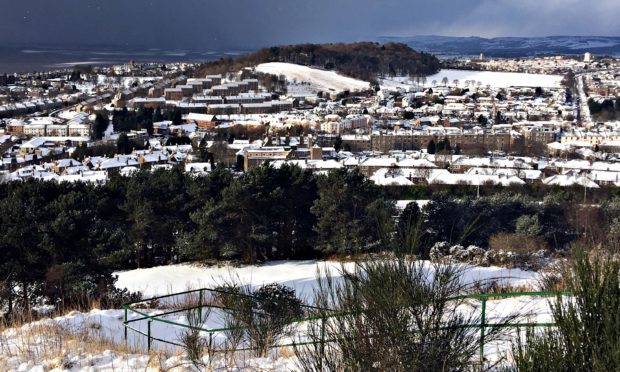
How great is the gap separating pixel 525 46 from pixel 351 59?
61740mm

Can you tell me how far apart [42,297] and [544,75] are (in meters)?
57.6

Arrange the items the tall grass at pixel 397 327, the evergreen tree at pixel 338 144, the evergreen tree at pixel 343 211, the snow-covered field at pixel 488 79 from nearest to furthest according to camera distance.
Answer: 1. the tall grass at pixel 397 327
2. the evergreen tree at pixel 343 211
3. the evergreen tree at pixel 338 144
4. the snow-covered field at pixel 488 79

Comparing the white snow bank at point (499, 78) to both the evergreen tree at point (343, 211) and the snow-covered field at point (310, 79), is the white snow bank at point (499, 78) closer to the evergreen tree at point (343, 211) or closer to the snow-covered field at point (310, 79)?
the snow-covered field at point (310, 79)

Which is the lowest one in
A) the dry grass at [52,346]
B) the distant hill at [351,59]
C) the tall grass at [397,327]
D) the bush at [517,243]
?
the bush at [517,243]

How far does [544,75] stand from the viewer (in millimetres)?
57625

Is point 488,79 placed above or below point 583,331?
above

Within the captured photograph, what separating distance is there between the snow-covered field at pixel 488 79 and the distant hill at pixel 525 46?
3461cm

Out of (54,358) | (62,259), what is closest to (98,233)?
(62,259)

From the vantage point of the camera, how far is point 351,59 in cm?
5512

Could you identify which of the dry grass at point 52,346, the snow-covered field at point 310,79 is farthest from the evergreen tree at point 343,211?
the snow-covered field at point 310,79

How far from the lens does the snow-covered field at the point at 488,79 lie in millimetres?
49906

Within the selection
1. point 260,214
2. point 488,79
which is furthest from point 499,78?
point 260,214

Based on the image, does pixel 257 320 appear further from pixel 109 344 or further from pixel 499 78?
pixel 499 78

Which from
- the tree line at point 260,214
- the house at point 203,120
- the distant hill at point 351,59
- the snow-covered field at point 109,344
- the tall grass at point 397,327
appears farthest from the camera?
the distant hill at point 351,59
